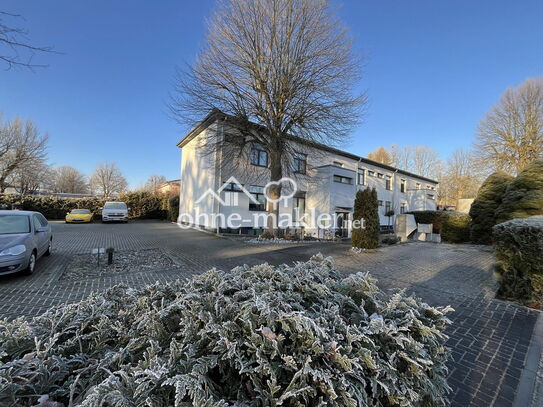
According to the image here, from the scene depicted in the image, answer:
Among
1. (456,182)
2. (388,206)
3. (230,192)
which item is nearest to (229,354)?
(230,192)

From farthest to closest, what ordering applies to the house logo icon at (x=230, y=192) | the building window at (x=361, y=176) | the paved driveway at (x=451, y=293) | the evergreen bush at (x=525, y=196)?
the building window at (x=361, y=176) < the house logo icon at (x=230, y=192) < the evergreen bush at (x=525, y=196) < the paved driveway at (x=451, y=293)

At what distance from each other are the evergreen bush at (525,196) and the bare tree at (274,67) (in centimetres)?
691

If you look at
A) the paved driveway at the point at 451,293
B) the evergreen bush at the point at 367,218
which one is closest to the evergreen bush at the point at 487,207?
the paved driveway at the point at 451,293

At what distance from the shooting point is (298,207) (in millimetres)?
17797

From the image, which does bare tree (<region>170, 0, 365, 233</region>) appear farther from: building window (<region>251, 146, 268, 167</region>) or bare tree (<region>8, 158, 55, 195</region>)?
bare tree (<region>8, 158, 55, 195</region>)

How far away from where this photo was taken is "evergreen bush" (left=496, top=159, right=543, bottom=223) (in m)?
8.27

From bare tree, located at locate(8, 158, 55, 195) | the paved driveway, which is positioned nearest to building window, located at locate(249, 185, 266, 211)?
the paved driveway

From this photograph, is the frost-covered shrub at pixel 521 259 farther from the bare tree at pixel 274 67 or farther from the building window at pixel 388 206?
the building window at pixel 388 206

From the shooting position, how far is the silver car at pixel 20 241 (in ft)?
15.0

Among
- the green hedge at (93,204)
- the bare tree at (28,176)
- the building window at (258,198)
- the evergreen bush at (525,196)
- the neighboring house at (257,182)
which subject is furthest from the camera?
the bare tree at (28,176)

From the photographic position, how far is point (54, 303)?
12.6 feet

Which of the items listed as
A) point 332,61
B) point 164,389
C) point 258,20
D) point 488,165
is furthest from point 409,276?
point 488,165

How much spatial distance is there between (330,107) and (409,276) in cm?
796

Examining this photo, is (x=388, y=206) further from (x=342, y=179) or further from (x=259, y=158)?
(x=259, y=158)
